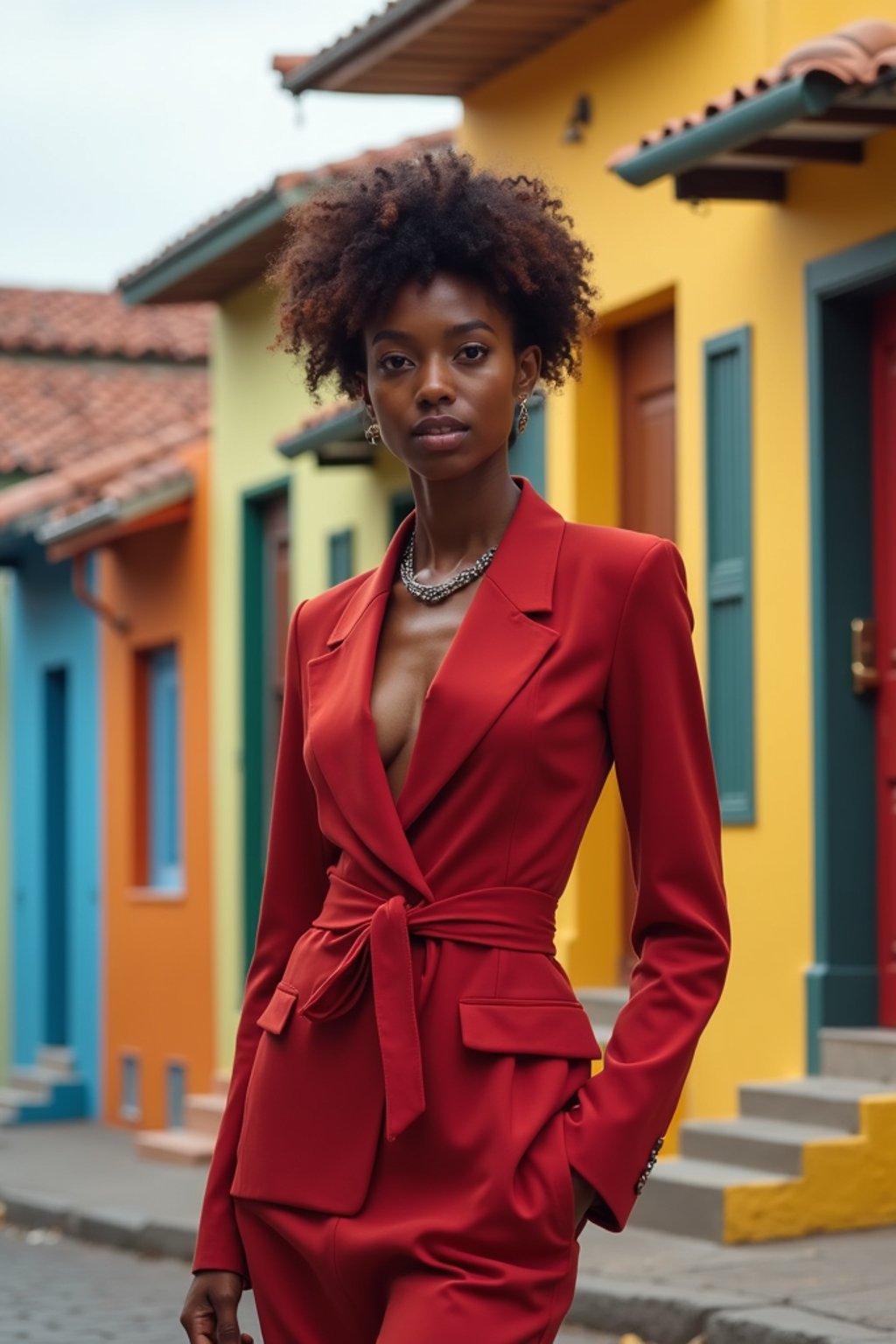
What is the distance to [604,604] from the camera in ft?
9.82

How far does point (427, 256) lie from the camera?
304 cm

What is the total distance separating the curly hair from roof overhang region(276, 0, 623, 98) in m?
7.52

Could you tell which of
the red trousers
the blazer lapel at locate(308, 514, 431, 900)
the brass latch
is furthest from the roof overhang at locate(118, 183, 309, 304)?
the red trousers

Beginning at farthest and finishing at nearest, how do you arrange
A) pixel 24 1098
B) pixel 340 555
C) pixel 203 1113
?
pixel 24 1098 → pixel 203 1113 → pixel 340 555

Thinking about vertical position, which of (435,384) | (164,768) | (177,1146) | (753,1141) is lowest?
(177,1146)

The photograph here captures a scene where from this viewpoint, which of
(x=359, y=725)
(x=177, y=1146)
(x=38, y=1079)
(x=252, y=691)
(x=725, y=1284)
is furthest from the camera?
(x=38, y=1079)

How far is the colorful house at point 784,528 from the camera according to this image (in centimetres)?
819

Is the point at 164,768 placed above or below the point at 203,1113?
above

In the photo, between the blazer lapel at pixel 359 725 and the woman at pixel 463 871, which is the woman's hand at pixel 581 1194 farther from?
the blazer lapel at pixel 359 725

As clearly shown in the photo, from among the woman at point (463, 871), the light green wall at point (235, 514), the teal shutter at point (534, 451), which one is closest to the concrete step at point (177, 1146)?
the light green wall at point (235, 514)

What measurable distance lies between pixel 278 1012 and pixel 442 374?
2.53 ft

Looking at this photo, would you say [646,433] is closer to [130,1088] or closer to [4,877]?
[130,1088]

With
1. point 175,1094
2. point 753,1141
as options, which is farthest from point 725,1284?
point 175,1094

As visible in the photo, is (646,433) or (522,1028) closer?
(522,1028)
